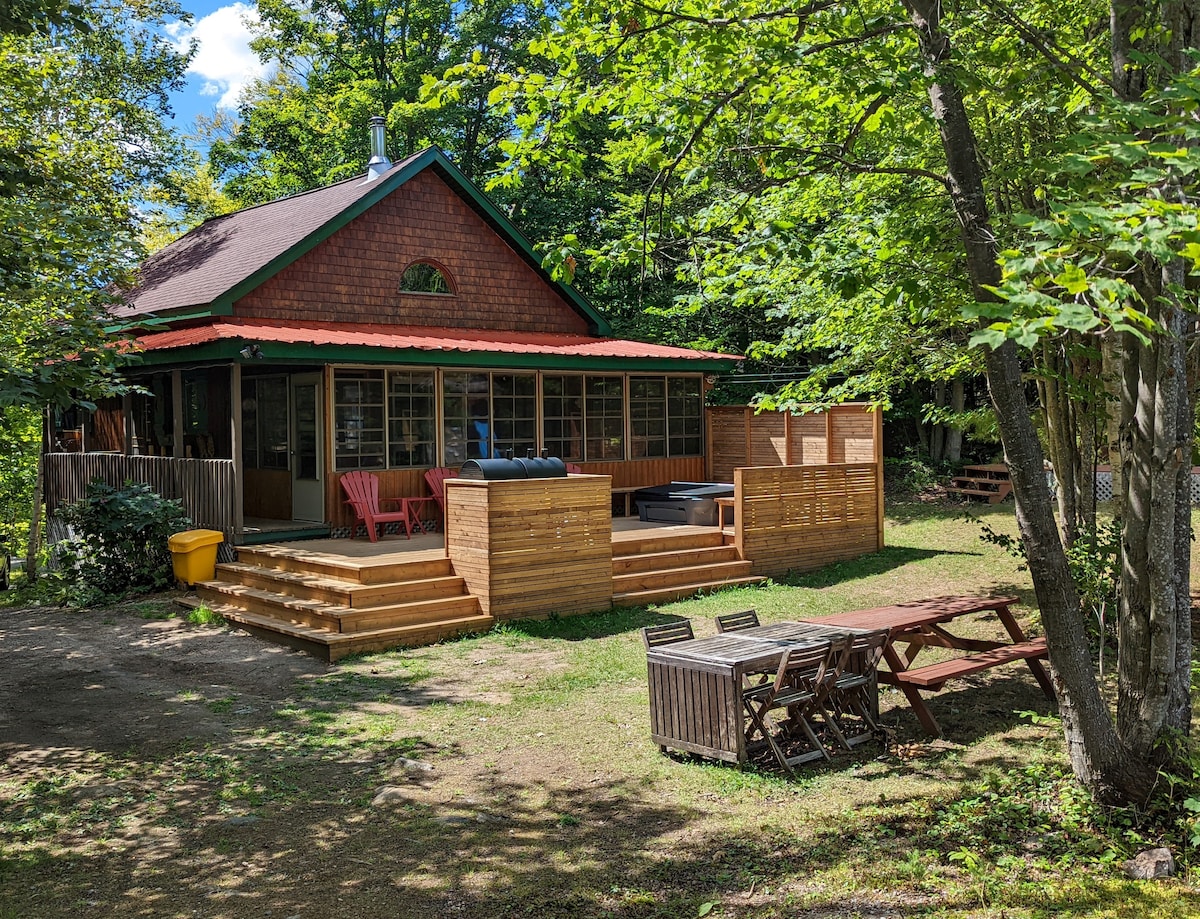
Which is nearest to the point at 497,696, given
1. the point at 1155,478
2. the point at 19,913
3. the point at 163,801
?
the point at 163,801

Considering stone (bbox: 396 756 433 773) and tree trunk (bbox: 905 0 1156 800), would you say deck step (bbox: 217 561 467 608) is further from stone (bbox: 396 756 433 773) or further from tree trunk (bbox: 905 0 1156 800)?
tree trunk (bbox: 905 0 1156 800)

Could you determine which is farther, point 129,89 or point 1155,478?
point 129,89

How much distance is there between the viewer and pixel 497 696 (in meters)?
8.48

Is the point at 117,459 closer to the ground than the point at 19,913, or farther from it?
farther from it

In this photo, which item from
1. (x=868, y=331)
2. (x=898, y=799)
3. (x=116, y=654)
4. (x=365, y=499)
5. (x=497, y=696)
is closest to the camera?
(x=898, y=799)

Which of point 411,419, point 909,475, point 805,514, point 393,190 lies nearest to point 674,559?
point 805,514

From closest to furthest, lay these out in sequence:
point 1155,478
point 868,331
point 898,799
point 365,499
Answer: point 1155,478 < point 898,799 < point 868,331 < point 365,499

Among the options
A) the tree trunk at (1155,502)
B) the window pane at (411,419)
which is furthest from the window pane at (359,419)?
the tree trunk at (1155,502)

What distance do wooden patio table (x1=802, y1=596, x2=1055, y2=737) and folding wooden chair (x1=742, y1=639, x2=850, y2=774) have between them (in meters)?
0.67

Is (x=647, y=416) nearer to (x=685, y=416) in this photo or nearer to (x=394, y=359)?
(x=685, y=416)

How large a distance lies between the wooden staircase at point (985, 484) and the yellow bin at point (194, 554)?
1434 cm

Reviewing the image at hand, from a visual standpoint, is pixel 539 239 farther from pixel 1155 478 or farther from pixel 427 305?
pixel 1155 478

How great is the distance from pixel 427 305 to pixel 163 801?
1172cm

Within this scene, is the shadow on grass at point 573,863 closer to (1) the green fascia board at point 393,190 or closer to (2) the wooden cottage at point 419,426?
(2) the wooden cottage at point 419,426
